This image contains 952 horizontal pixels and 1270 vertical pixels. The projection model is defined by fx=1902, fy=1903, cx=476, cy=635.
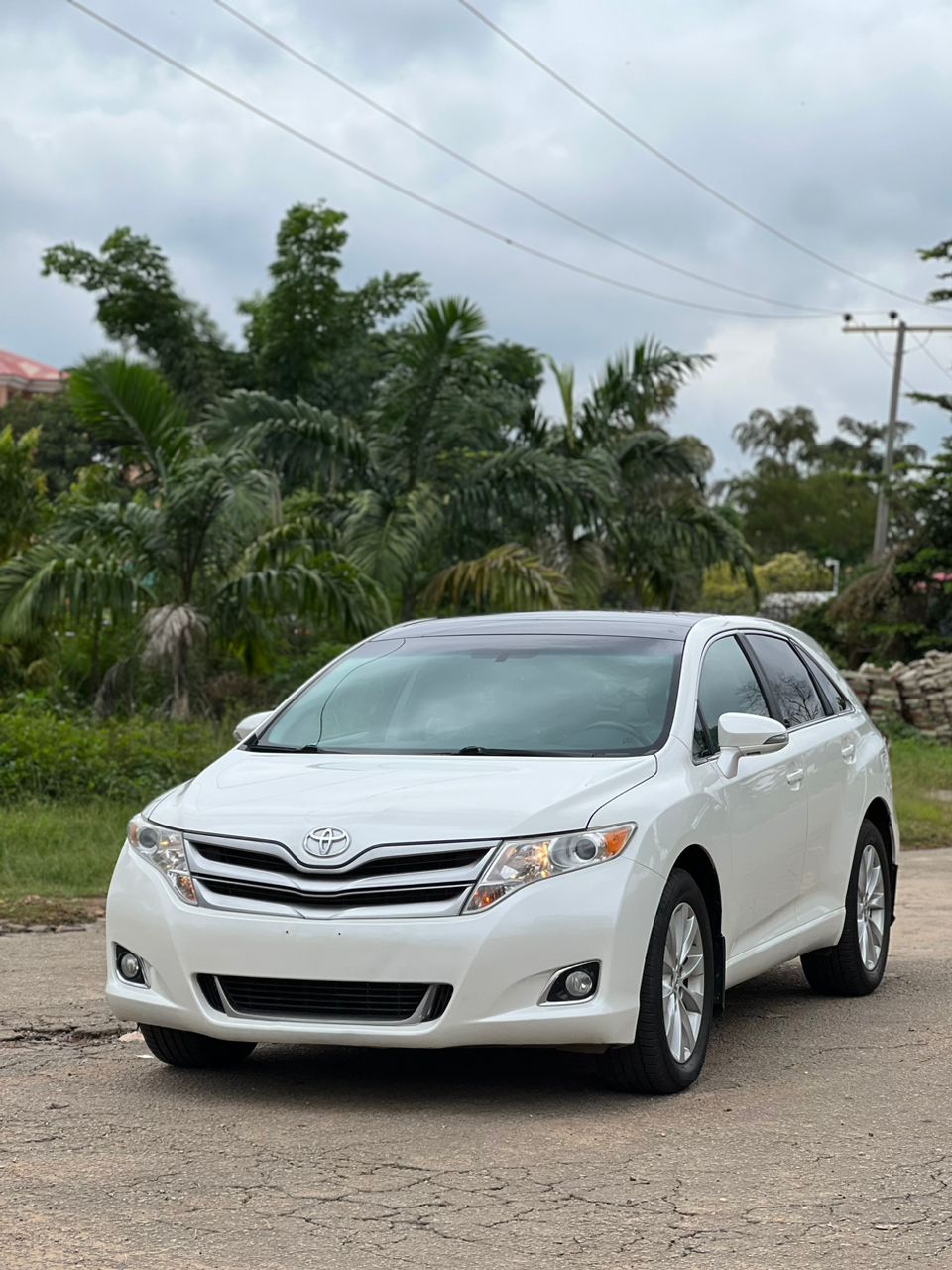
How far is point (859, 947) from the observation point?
27.2 feet

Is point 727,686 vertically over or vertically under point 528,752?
over

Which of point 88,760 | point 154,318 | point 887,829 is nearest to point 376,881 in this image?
point 887,829

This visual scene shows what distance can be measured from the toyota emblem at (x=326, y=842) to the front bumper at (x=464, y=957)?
0.21 meters

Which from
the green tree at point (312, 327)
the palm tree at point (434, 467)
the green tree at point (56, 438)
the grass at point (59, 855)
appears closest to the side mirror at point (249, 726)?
the grass at point (59, 855)

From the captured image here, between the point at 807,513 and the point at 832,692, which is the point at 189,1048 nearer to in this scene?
the point at 832,692

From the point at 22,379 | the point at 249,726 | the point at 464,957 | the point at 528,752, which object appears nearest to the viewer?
the point at 464,957

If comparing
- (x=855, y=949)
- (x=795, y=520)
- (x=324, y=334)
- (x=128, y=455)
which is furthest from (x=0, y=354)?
(x=855, y=949)

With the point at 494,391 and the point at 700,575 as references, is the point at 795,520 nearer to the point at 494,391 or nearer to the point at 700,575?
the point at 700,575

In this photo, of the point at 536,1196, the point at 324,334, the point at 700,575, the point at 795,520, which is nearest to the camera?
the point at 536,1196

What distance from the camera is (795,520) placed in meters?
83.1

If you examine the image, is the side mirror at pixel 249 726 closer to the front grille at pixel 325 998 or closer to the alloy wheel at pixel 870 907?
the front grille at pixel 325 998

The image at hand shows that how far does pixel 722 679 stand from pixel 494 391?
15571 mm

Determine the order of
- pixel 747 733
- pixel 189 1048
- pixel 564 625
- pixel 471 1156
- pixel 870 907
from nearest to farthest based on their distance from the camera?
pixel 471 1156, pixel 189 1048, pixel 747 733, pixel 564 625, pixel 870 907

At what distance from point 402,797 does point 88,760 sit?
956cm
